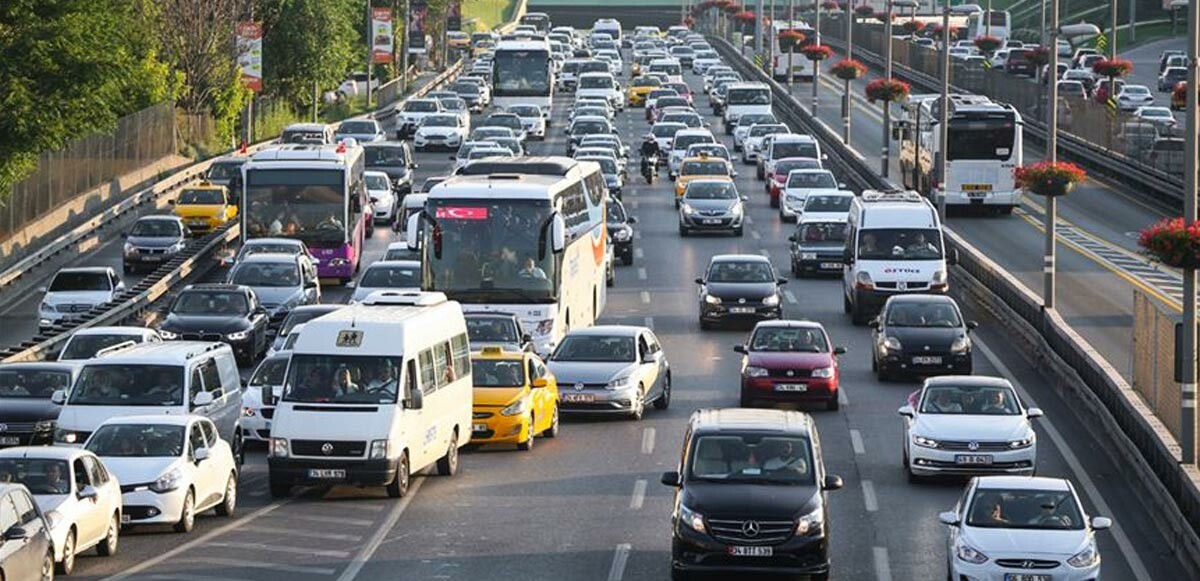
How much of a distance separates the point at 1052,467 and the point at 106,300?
82.1ft

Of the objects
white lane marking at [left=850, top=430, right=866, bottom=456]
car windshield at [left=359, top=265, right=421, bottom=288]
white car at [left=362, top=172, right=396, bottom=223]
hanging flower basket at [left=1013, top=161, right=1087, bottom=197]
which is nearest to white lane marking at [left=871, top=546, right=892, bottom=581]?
white lane marking at [left=850, top=430, right=866, bottom=456]

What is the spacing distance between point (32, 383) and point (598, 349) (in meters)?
9.14

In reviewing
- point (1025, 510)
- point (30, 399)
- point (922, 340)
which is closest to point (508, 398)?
point (30, 399)

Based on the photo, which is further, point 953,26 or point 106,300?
point 953,26

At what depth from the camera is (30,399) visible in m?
38.5

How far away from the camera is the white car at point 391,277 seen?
172ft

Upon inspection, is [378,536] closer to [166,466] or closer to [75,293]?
[166,466]

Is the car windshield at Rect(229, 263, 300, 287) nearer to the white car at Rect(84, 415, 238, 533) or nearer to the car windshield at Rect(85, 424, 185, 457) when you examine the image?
the white car at Rect(84, 415, 238, 533)

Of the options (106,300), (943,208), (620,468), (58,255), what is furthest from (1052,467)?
(58,255)

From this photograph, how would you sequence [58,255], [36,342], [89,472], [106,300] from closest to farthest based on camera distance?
[89,472] → [36,342] → [106,300] → [58,255]

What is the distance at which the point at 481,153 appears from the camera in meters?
80.5

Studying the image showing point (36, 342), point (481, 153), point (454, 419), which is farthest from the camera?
point (481, 153)

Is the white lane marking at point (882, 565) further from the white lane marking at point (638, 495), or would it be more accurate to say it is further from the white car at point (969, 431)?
the white car at point (969, 431)

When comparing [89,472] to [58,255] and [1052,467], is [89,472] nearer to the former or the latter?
[1052,467]
